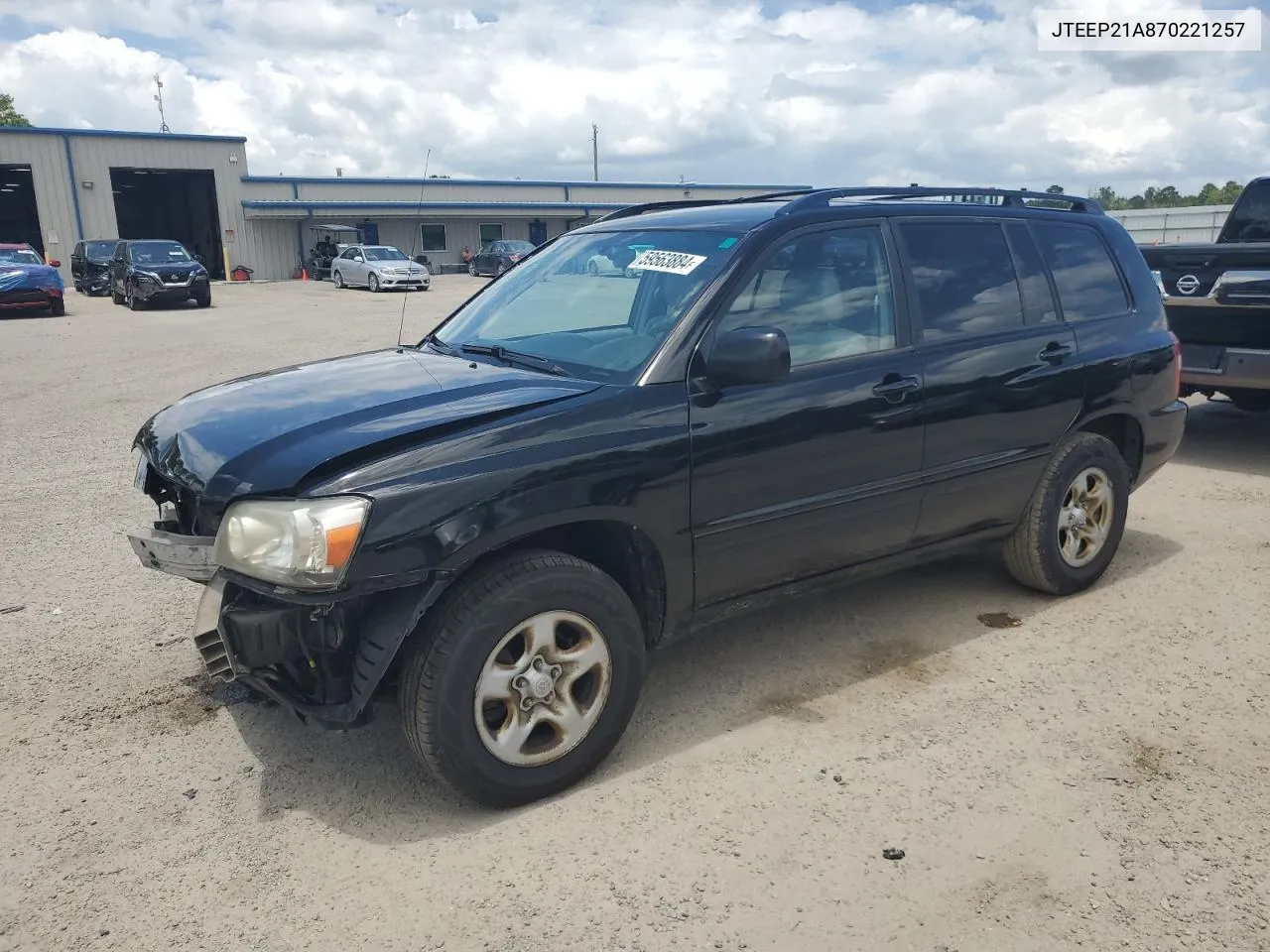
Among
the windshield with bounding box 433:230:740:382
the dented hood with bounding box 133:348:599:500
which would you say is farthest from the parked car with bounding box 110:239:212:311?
the dented hood with bounding box 133:348:599:500

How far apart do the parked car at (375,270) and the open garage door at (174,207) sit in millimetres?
10852

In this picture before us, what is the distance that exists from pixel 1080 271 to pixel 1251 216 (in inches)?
209

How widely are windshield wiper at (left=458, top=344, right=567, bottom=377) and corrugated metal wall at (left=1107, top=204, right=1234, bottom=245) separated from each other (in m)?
26.7

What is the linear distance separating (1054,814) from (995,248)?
2.45 m

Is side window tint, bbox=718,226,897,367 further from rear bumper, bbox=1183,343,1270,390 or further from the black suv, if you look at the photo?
rear bumper, bbox=1183,343,1270,390

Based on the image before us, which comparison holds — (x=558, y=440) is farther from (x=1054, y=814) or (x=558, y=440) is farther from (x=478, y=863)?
(x=1054, y=814)

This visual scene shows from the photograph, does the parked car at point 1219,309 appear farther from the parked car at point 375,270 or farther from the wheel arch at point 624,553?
the parked car at point 375,270

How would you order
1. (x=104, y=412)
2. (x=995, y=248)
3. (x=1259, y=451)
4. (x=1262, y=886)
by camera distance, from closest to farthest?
(x=1262, y=886) → (x=995, y=248) → (x=1259, y=451) → (x=104, y=412)

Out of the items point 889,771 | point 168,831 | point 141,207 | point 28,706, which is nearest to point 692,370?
point 889,771

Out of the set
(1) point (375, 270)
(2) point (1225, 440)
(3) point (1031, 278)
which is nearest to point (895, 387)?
(3) point (1031, 278)

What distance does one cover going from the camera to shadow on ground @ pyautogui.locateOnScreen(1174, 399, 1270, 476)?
24.1ft

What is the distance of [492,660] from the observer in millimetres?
2912

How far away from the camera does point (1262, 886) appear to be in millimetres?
2648

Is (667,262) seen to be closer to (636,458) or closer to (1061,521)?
(636,458)
